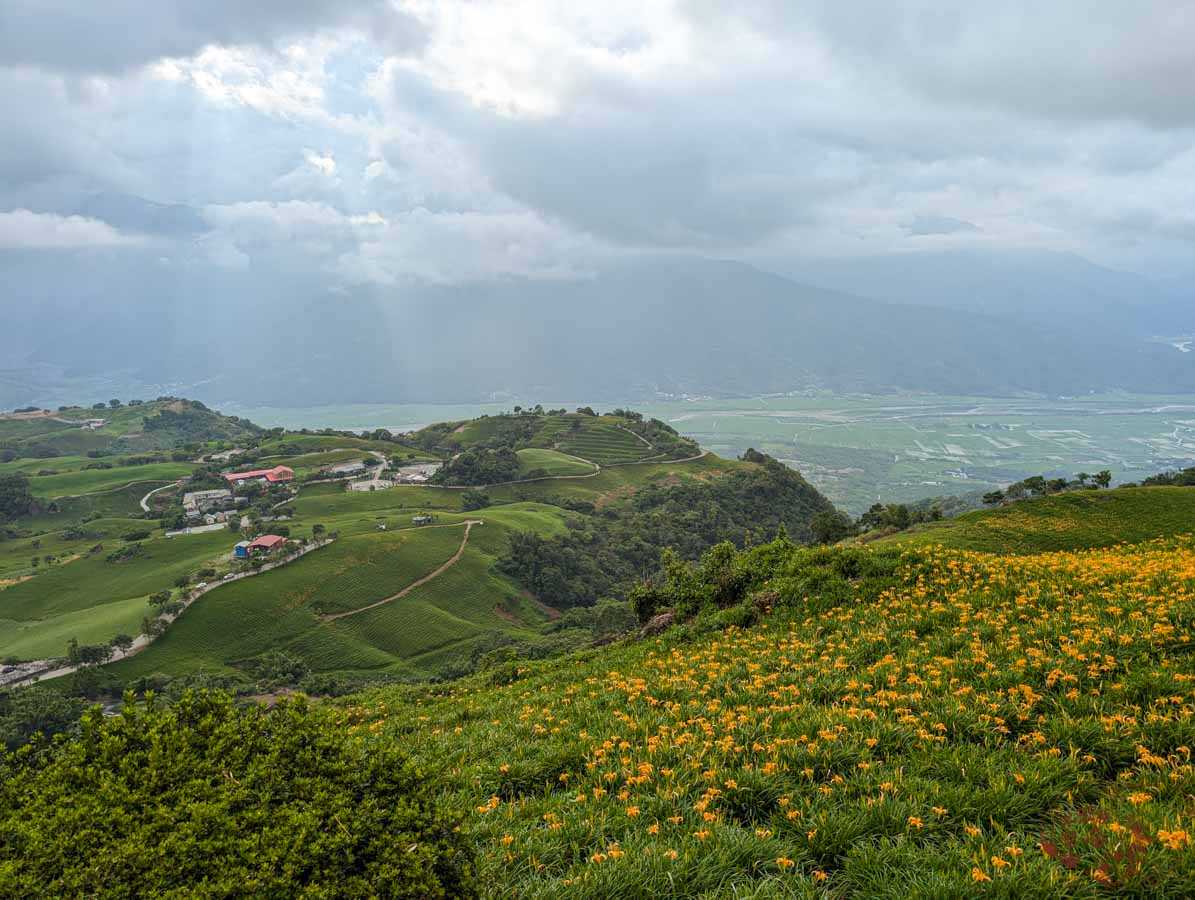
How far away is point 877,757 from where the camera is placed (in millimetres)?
6895

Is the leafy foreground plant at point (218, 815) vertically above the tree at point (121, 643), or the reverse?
the leafy foreground plant at point (218, 815)

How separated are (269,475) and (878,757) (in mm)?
159558

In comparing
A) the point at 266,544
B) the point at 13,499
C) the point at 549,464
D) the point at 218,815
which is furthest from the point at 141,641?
the point at 549,464

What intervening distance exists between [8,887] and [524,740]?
20.8ft

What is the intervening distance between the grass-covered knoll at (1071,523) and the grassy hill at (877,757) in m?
14.4

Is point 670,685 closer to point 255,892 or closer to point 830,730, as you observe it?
point 830,730

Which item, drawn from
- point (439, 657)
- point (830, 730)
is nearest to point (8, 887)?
point (830, 730)

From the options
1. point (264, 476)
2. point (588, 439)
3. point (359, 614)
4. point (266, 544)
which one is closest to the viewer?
point (359, 614)

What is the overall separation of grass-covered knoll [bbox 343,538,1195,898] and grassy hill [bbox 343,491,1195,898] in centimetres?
3

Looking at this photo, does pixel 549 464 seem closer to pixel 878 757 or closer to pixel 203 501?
pixel 203 501

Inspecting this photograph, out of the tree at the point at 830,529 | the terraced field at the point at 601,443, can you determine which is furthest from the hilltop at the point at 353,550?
the tree at the point at 830,529

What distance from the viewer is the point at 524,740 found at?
9.15m

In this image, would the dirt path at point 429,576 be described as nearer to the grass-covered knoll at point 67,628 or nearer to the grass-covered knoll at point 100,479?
the grass-covered knoll at point 67,628

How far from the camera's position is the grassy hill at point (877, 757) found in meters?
4.87
